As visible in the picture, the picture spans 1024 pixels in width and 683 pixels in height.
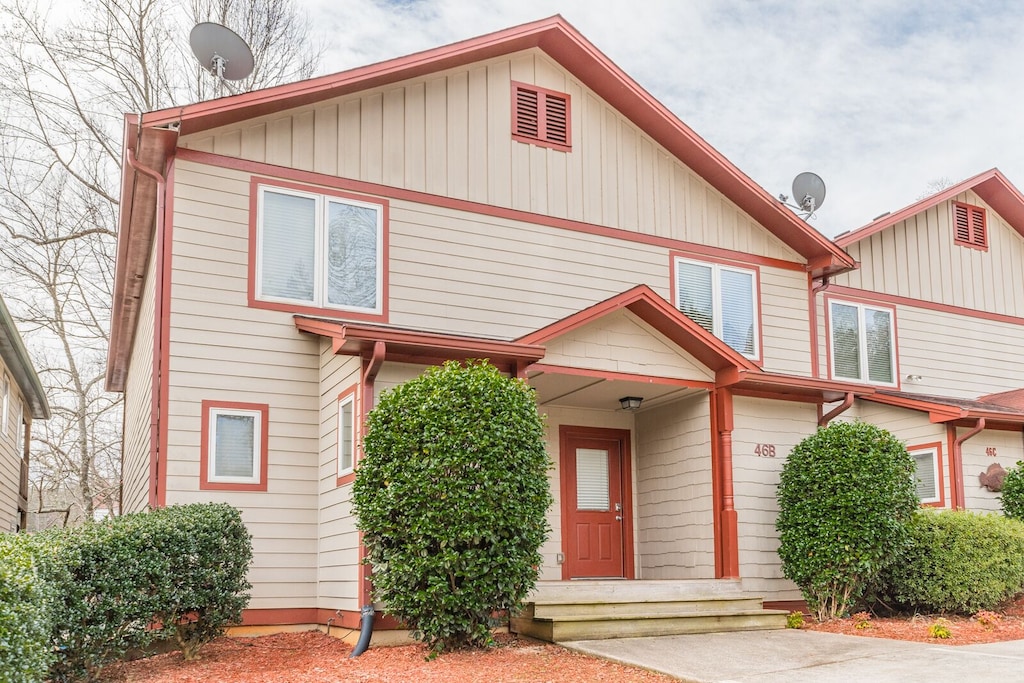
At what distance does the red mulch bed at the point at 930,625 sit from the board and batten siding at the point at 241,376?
5.70m

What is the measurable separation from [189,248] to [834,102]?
1188 inches

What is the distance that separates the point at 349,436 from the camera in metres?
9.90

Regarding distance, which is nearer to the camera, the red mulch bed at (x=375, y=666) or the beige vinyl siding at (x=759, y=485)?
the red mulch bed at (x=375, y=666)

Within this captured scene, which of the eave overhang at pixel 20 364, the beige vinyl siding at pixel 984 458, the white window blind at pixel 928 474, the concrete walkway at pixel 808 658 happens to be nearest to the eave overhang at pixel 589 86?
the white window blind at pixel 928 474

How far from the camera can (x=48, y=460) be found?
2352 centimetres

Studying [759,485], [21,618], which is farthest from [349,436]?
[759,485]

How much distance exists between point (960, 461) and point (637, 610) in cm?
578

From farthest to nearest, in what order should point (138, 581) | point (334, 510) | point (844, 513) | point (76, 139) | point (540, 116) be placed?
1. point (76, 139)
2. point (540, 116)
3. point (844, 513)
4. point (334, 510)
5. point (138, 581)

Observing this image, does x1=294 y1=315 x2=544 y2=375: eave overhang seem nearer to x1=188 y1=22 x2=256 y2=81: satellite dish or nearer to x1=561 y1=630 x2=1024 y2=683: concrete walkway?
x1=561 y1=630 x2=1024 y2=683: concrete walkway

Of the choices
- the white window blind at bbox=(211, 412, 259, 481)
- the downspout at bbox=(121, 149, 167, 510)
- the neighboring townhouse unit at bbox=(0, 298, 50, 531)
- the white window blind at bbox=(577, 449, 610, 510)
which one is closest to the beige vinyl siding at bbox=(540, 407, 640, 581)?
the white window blind at bbox=(577, 449, 610, 510)

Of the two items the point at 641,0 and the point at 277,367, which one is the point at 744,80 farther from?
the point at 277,367

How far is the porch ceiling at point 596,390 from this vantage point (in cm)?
1133

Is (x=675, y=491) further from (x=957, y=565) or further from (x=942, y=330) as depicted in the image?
(x=942, y=330)

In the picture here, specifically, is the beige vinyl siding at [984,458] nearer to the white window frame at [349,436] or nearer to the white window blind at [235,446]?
the white window frame at [349,436]
